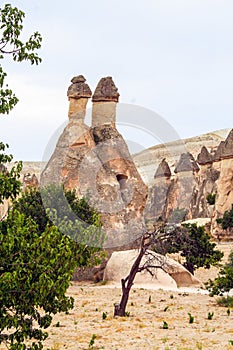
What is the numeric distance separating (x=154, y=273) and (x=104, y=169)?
7763mm

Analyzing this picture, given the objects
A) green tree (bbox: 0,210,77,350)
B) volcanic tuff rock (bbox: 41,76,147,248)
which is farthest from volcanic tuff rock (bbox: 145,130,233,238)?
green tree (bbox: 0,210,77,350)

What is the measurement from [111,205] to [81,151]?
2788mm

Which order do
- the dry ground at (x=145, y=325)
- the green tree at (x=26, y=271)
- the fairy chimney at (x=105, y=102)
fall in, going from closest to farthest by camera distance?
1. the green tree at (x=26, y=271)
2. the dry ground at (x=145, y=325)
3. the fairy chimney at (x=105, y=102)

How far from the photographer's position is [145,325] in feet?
33.5

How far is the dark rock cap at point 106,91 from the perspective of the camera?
25.2 metres

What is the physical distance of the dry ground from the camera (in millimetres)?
8602

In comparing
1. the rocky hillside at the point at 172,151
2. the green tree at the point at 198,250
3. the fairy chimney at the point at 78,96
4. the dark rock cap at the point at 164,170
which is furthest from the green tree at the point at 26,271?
the rocky hillside at the point at 172,151

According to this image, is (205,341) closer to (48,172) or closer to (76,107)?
(48,172)

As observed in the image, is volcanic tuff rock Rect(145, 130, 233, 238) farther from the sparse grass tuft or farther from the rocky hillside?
the sparse grass tuft

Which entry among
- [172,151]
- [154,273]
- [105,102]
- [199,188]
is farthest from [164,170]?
[154,273]

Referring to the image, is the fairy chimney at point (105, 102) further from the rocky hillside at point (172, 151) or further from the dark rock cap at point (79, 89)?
the rocky hillside at point (172, 151)

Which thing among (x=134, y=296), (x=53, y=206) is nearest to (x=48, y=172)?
(x=53, y=206)

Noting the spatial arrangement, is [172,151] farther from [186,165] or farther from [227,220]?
[227,220]

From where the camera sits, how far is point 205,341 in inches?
343
